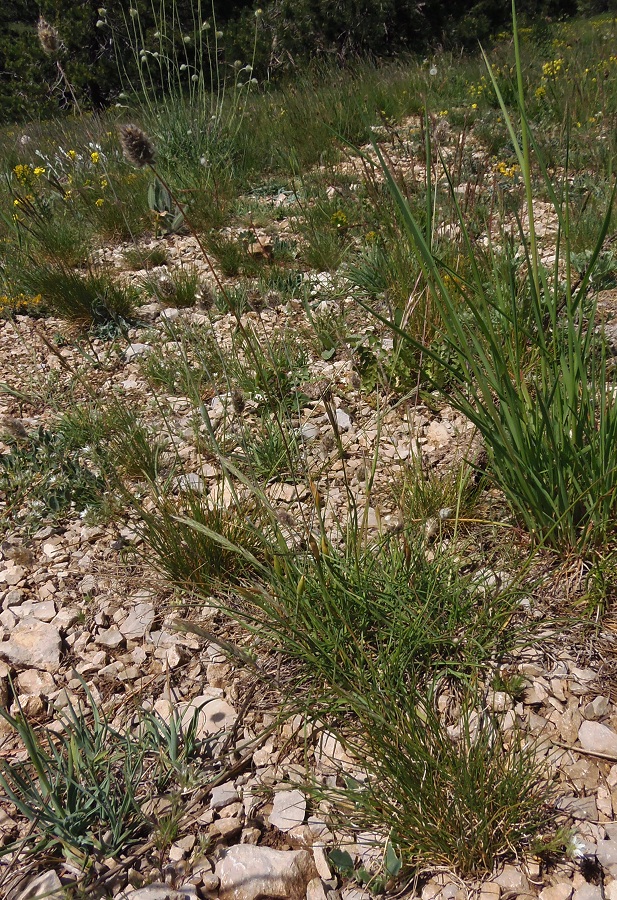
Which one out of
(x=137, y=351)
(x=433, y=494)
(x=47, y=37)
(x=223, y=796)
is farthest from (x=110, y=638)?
(x=47, y=37)

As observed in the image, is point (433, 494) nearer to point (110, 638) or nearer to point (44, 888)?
point (110, 638)

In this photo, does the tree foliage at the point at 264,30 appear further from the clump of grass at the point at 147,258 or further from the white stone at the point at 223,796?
the white stone at the point at 223,796

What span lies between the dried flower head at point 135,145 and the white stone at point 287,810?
1.73 meters

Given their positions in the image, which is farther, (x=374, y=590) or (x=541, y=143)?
(x=541, y=143)

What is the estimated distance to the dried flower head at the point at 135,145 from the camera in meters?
1.85

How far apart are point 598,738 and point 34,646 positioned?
1.53 m

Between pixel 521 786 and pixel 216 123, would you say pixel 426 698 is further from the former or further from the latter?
pixel 216 123

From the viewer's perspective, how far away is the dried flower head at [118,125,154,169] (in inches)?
72.7

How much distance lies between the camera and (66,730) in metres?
1.49

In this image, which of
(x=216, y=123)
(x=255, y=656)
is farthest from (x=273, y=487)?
(x=216, y=123)

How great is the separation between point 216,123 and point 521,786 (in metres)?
4.88

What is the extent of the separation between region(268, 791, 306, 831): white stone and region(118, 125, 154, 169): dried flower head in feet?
5.66

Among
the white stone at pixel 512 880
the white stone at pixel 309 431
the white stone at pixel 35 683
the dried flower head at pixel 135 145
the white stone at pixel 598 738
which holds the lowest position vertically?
the white stone at pixel 512 880

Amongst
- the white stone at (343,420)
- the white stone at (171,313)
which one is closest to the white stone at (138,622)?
the white stone at (343,420)
